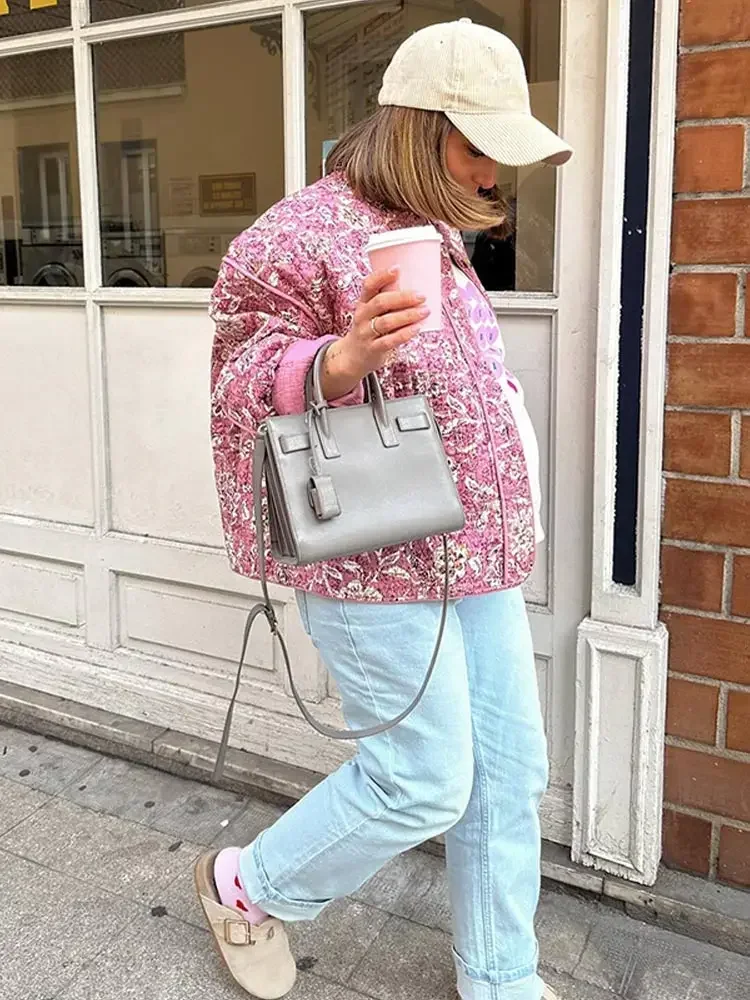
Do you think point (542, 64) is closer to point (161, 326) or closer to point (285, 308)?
point (285, 308)

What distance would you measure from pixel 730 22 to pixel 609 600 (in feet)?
3.77

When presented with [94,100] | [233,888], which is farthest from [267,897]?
[94,100]

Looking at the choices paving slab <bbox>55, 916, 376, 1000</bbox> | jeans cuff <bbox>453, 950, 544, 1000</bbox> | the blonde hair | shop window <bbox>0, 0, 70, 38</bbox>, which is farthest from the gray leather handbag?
shop window <bbox>0, 0, 70, 38</bbox>

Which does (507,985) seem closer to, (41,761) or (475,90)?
(475,90)

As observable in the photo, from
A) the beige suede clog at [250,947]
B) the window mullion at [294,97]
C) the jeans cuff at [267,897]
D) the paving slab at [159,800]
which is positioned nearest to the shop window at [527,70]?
the window mullion at [294,97]

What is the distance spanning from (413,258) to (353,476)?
33 centimetres

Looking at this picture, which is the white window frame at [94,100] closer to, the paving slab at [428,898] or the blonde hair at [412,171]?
the blonde hair at [412,171]

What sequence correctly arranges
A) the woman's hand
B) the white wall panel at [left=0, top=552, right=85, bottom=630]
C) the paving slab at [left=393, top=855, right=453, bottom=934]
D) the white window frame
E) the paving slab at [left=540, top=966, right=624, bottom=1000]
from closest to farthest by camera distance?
the woman's hand < the paving slab at [left=540, top=966, right=624, bottom=1000] < the paving slab at [left=393, top=855, right=453, bottom=934] < the white window frame < the white wall panel at [left=0, top=552, right=85, bottom=630]

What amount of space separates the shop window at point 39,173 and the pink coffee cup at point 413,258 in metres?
1.85

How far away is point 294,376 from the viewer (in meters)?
1.53

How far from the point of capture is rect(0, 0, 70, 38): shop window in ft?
9.41

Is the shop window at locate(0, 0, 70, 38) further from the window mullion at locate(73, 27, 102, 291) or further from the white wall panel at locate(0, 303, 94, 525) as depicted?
the white wall panel at locate(0, 303, 94, 525)

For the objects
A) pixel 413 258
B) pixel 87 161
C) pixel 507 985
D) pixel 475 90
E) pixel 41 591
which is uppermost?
pixel 87 161

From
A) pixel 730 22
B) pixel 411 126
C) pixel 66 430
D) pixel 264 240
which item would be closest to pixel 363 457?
pixel 264 240
